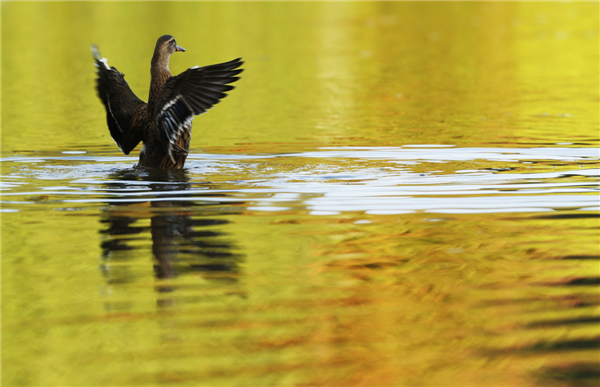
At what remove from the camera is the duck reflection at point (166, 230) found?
6.32m

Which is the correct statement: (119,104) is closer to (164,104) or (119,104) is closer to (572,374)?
(164,104)

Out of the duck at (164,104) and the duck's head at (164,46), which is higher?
the duck's head at (164,46)

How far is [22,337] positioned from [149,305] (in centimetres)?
79

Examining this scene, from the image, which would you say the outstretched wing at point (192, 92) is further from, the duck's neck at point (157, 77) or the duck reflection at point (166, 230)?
the duck reflection at point (166, 230)

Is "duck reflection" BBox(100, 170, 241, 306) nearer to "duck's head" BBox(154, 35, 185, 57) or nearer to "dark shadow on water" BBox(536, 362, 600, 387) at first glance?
"duck's head" BBox(154, 35, 185, 57)

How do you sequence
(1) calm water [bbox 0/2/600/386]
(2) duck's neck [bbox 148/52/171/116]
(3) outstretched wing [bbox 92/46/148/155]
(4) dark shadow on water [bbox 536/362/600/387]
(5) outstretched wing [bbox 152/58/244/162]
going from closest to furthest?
(4) dark shadow on water [bbox 536/362/600/387] < (1) calm water [bbox 0/2/600/386] < (5) outstretched wing [bbox 152/58/244/162] < (2) duck's neck [bbox 148/52/171/116] < (3) outstretched wing [bbox 92/46/148/155]

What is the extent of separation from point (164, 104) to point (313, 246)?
3.89m

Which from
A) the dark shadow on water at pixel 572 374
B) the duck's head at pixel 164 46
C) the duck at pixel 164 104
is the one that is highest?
the duck's head at pixel 164 46

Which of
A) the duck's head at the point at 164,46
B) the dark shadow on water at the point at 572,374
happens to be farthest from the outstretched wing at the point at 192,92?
the dark shadow on water at the point at 572,374

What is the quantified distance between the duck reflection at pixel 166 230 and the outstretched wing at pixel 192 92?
2.34 ft

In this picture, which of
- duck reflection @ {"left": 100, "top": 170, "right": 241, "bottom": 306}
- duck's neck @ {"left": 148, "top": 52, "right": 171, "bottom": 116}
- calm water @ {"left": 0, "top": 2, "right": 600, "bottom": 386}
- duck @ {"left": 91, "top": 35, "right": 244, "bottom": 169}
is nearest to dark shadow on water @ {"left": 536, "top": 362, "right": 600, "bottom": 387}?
calm water @ {"left": 0, "top": 2, "right": 600, "bottom": 386}

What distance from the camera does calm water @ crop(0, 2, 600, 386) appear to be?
184 inches

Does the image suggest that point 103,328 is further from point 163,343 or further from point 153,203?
point 153,203

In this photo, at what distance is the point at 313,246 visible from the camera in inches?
276
